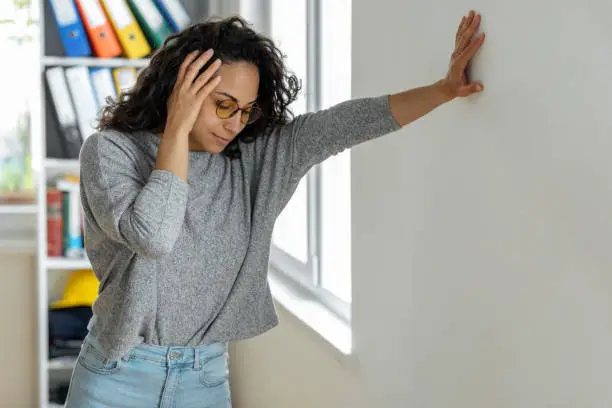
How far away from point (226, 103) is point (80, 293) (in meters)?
2.17

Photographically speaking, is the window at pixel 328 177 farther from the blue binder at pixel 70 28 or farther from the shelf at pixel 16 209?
the shelf at pixel 16 209

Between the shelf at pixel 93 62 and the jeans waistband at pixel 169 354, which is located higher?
the shelf at pixel 93 62

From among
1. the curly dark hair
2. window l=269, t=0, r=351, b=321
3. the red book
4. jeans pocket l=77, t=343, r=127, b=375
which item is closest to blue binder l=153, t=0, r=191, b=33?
the red book

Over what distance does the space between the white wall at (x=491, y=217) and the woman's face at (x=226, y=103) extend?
0.31 metres

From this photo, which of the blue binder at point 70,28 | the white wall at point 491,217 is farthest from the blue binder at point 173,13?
the white wall at point 491,217

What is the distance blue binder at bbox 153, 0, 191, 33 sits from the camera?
3418mm

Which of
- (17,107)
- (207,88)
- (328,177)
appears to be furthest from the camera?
(17,107)

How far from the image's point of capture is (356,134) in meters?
1.55

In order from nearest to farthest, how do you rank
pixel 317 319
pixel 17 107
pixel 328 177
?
pixel 317 319
pixel 328 177
pixel 17 107

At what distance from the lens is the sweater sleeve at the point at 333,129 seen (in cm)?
153

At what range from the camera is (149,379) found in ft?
5.30

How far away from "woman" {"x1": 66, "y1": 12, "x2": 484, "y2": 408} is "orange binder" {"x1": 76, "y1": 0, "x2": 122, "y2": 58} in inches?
69.3

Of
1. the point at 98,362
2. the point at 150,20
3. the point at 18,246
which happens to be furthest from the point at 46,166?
the point at 98,362

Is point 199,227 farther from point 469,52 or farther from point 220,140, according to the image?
point 469,52
